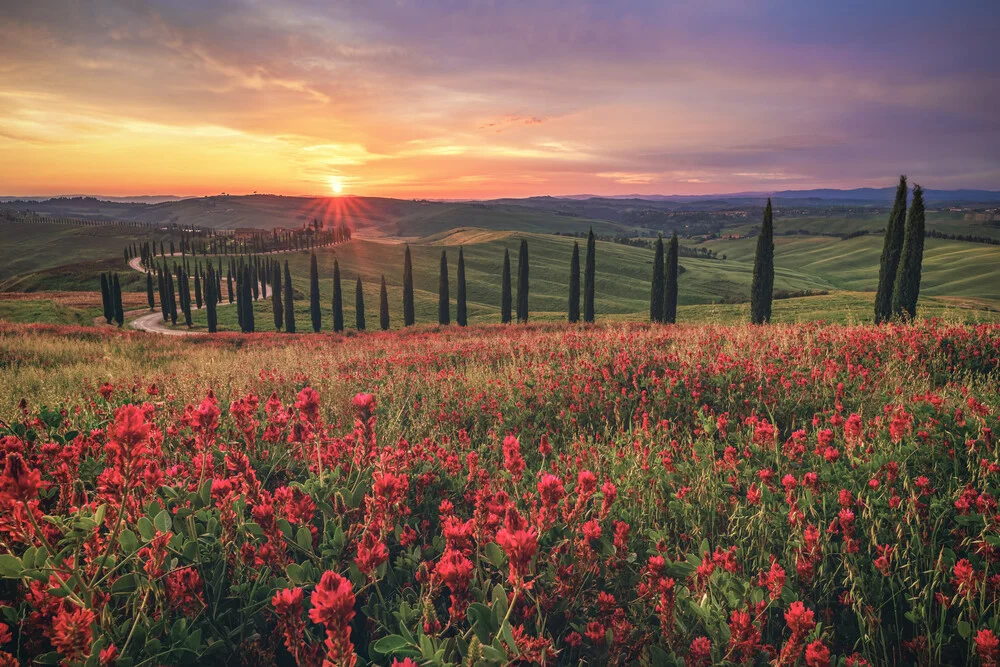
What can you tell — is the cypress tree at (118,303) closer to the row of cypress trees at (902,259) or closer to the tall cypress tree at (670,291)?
the tall cypress tree at (670,291)

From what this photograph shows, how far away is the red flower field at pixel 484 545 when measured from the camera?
1.81 m

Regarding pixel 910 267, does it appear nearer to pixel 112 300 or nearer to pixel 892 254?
pixel 892 254

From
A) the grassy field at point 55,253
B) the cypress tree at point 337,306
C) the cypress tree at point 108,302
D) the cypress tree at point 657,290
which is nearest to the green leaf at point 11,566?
the cypress tree at point 657,290

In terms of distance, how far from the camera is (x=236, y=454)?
287 cm

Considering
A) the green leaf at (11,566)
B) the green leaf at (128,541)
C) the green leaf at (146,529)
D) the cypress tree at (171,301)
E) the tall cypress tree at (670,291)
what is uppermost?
the green leaf at (11,566)

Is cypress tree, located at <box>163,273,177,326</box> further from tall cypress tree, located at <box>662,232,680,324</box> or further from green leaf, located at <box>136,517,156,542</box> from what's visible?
green leaf, located at <box>136,517,156,542</box>

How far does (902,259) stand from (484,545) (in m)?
46.6

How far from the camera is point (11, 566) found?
1641mm

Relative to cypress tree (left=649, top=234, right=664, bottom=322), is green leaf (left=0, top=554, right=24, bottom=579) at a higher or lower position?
higher

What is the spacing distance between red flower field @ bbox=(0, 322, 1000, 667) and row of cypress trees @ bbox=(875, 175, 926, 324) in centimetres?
3984

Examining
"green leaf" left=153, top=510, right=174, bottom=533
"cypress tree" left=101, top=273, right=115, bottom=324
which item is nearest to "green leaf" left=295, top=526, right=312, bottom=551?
"green leaf" left=153, top=510, right=174, bottom=533

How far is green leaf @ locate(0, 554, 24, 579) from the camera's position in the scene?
162cm

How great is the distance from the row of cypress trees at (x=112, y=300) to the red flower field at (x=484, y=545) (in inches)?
2948

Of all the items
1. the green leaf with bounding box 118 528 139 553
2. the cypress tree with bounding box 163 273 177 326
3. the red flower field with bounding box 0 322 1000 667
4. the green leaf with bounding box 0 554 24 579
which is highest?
the green leaf with bounding box 0 554 24 579
